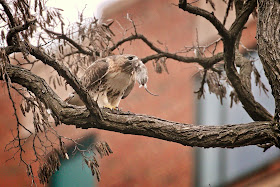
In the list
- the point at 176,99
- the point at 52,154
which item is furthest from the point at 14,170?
the point at 52,154

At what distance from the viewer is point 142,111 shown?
25.3 feet

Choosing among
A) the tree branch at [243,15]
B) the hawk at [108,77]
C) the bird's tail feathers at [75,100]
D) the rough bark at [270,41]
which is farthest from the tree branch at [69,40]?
the rough bark at [270,41]

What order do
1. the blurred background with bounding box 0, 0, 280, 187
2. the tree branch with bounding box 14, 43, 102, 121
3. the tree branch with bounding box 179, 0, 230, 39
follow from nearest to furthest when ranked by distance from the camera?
the tree branch with bounding box 14, 43, 102, 121
the tree branch with bounding box 179, 0, 230, 39
the blurred background with bounding box 0, 0, 280, 187

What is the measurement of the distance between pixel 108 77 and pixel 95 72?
0.17 m

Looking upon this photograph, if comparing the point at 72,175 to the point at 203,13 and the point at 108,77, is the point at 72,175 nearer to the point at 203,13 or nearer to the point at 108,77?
the point at 108,77

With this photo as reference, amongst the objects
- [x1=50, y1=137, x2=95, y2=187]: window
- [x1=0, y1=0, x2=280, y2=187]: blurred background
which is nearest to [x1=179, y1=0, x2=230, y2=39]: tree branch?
[x1=0, y1=0, x2=280, y2=187]: blurred background

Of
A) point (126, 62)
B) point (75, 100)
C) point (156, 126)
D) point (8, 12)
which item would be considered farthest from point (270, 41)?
point (75, 100)

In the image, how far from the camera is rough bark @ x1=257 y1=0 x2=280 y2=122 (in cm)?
339

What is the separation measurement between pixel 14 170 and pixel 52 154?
13.2 ft

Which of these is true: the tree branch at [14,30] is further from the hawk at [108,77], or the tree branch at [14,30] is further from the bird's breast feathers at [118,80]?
the bird's breast feathers at [118,80]

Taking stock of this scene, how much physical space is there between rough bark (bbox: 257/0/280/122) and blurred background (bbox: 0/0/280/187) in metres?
2.96

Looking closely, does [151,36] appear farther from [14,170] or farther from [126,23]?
[14,170]

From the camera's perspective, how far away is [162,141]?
24.8 ft

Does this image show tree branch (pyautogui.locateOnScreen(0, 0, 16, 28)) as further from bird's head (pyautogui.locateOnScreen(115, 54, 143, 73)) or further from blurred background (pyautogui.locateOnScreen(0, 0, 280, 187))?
blurred background (pyautogui.locateOnScreen(0, 0, 280, 187))
